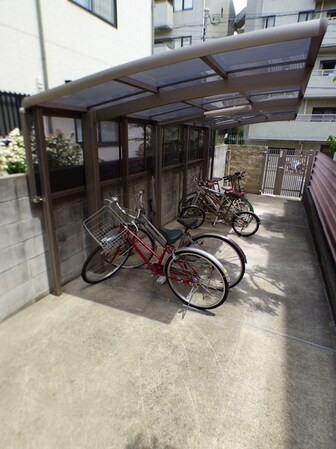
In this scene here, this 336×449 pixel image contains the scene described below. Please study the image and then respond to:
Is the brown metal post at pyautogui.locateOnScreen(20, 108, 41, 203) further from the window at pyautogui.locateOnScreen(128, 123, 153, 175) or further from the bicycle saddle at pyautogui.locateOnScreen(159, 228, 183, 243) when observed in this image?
the window at pyautogui.locateOnScreen(128, 123, 153, 175)

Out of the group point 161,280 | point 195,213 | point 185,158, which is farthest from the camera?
point 185,158

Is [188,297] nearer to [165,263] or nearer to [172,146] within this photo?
[165,263]

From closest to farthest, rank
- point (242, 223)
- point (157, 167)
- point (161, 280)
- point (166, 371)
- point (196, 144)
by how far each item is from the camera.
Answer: point (166, 371), point (161, 280), point (157, 167), point (242, 223), point (196, 144)

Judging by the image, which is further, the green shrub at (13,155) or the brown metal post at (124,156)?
the brown metal post at (124,156)

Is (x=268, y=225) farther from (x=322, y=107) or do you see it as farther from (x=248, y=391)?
(x=322, y=107)

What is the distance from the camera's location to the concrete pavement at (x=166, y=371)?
6.06ft

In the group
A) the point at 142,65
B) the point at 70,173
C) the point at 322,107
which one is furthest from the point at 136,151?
the point at 322,107

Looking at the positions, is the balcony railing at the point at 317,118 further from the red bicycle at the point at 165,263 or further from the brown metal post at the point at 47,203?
the brown metal post at the point at 47,203

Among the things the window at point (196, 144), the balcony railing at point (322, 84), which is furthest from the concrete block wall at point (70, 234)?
the balcony railing at point (322, 84)

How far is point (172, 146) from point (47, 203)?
3.71m

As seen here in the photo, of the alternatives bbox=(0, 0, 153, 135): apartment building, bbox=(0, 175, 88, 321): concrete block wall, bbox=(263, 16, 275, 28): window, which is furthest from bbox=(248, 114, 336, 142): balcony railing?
bbox=(0, 175, 88, 321): concrete block wall

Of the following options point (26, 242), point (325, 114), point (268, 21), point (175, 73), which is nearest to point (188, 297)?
point (26, 242)

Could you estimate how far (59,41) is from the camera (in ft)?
18.4

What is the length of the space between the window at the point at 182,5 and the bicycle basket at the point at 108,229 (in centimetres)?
2033
